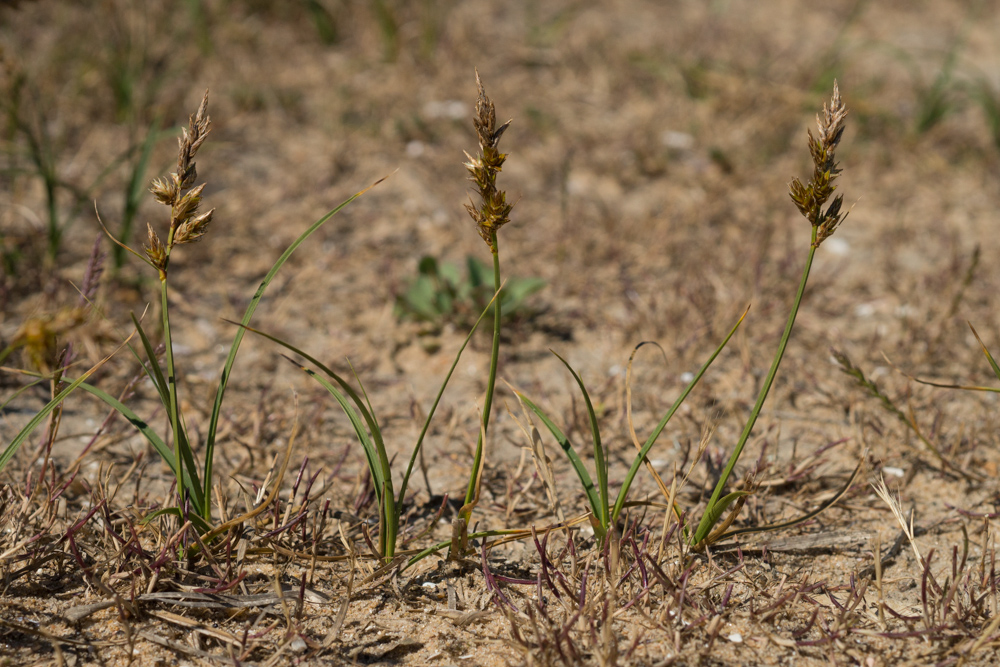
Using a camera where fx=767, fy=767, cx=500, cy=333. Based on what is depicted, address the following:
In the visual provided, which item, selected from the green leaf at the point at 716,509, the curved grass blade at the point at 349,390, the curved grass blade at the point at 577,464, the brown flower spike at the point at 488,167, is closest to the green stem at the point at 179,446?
the curved grass blade at the point at 349,390

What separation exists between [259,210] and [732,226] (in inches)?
81.8

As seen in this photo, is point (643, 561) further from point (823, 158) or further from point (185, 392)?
point (185, 392)

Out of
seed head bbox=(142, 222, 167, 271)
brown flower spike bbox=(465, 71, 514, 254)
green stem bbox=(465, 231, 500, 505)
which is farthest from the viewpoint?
green stem bbox=(465, 231, 500, 505)

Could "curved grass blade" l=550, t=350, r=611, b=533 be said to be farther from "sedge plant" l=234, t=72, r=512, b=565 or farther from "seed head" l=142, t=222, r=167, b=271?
"seed head" l=142, t=222, r=167, b=271

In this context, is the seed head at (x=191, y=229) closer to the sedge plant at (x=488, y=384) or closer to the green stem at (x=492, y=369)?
the sedge plant at (x=488, y=384)

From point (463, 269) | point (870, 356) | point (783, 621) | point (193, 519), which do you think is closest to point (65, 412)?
point (193, 519)

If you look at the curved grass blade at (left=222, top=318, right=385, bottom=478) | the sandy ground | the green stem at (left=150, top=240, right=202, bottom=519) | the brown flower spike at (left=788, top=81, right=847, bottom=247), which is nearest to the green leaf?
the sandy ground

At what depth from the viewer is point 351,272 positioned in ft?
10.2

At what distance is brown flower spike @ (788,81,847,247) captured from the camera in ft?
4.05

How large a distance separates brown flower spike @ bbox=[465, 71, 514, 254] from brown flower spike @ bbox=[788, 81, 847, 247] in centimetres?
50

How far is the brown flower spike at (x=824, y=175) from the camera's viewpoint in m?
1.23

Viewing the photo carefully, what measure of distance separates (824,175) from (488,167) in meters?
0.55

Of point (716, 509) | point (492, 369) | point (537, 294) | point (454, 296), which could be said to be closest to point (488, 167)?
point (492, 369)

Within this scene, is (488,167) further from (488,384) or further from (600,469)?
(600,469)
